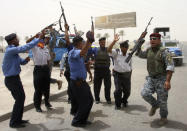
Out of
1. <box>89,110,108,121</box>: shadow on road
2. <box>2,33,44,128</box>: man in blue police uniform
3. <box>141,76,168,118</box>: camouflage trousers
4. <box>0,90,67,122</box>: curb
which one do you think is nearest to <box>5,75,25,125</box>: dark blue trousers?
<box>2,33,44,128</box>: man in blue police uniform

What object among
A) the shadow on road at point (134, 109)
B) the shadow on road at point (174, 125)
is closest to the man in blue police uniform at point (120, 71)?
the shadow on road at point (134, 109)

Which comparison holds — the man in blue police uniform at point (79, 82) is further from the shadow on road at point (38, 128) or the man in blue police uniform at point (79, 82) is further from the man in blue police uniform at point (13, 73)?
the man in blue police uniform at point (13, 73)

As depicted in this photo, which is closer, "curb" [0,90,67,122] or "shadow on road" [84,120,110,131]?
"shadow on road" [84,120,110,131]

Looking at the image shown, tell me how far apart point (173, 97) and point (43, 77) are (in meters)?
3.72

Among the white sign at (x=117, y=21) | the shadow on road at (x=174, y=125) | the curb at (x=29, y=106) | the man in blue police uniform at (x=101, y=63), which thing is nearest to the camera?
the shadow on road at (x=174, y=125)

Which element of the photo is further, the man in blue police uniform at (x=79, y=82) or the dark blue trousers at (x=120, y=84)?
the dark blue trousers at (x=120, y=84)

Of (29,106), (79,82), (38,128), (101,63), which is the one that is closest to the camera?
(79,82)

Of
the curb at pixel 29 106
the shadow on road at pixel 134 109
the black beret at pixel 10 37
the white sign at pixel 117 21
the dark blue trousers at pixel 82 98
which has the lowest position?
the shadow on road at pixel 134 109

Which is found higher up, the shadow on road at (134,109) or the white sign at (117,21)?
the white sign at (117,21)

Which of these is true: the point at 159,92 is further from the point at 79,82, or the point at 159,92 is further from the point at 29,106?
the point at 29,106

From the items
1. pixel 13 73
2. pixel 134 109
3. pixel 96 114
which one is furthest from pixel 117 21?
pixel 13 73

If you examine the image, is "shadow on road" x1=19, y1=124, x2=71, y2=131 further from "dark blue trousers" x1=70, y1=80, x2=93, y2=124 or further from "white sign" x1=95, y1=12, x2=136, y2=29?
"white sign" x1=95, y1=12, x2=136, y2=29

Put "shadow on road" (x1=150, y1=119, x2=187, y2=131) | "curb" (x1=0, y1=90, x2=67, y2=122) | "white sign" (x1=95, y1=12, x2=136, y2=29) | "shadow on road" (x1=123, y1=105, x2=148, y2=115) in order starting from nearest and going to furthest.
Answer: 1. "shadow on road" (x1=150, y1=119, x2=187, y2=131)
2. "curb" (x1=0, y1=90, x2=67, y2=122)
3. "shadow on road" (x1=123, y1=105, x2=148, y2=115)
4. "white sign" (x1=95, y1=12, x2=136, y2=29)

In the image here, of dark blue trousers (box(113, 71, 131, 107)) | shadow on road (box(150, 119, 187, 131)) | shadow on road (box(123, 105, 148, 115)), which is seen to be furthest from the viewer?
dark blue trousers (box(113, 71, 131, 107))
